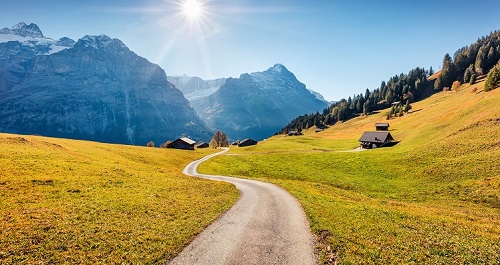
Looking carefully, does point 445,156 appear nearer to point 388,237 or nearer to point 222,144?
point 388,237

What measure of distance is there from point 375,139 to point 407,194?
59.2m

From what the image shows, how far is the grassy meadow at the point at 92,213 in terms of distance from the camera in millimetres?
14086

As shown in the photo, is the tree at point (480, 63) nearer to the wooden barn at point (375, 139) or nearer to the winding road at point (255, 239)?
the wooden barn at point (375, 139)

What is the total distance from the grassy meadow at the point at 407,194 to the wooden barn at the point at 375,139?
17030 millimetres

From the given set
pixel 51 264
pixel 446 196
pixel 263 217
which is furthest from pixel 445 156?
pixel 51 264

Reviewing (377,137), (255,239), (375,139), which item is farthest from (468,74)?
(255,239)

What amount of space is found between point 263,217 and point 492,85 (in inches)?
5479

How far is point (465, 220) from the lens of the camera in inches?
942

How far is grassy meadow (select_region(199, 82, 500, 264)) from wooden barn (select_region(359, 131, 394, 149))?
55.9 ft

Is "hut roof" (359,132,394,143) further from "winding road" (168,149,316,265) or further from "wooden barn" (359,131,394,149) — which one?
"winding road" (168,149,316,265)

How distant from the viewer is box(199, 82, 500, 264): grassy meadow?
16.2 metres

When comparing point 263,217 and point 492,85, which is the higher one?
point 492,85

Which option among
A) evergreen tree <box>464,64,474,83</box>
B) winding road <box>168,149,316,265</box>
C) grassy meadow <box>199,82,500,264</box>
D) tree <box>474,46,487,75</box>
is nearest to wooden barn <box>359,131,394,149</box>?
grassy meadow <box>199,82,500,264</box>

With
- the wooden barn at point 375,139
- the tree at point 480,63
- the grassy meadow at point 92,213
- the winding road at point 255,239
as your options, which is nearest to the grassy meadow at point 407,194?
the winding road at point 255,239
